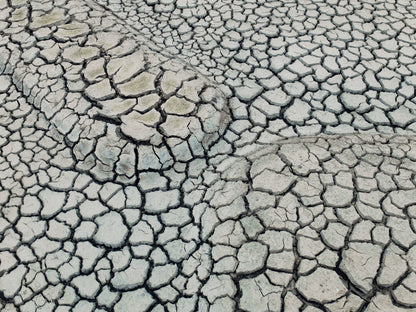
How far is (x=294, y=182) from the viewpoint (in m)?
2.59

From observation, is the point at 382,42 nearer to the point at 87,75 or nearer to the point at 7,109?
the point at 87,75

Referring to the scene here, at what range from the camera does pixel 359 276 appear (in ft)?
7.02

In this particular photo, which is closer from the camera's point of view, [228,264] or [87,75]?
[228,264]

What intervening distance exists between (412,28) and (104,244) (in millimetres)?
3177

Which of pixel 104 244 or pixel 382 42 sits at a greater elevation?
pixel 382 42

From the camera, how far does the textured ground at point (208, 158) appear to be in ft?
7.36

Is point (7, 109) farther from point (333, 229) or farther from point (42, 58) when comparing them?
point (333, 229)

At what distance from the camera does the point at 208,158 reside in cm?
288

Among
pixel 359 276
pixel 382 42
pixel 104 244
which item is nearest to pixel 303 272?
pixel 359 276

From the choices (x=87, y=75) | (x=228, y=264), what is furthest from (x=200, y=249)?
(x=87, y=75)

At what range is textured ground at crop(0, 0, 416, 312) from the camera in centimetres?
224

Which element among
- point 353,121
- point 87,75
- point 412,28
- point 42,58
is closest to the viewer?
point 353,121

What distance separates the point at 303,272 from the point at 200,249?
551 millimetres

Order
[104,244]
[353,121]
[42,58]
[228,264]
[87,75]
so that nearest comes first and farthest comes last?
[228,264]
[104,244]
[353,121]
[87,75]
[42,58]
